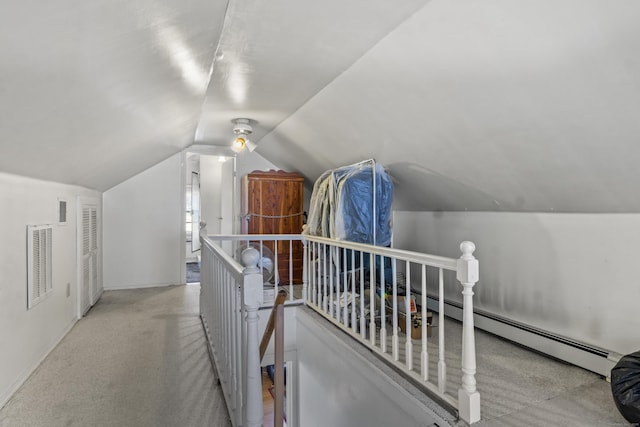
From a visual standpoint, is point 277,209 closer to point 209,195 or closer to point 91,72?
point 209,195

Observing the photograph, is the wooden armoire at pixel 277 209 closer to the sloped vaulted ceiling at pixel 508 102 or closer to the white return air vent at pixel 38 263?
the sloped vaulted ceiling at pixel 508 102

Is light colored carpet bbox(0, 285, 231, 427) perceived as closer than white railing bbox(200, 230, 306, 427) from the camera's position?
No

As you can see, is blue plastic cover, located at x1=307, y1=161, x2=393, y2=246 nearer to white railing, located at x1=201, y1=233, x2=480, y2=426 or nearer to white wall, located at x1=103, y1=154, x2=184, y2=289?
white railing, located at x1=201, y1=233, x2=480, y2=426

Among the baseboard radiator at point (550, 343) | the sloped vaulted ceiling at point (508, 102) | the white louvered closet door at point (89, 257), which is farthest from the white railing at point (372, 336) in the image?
the white louvered closet door at point (89, 257)

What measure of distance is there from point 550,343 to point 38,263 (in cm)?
395

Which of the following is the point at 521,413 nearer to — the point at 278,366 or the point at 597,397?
the point at 597,397

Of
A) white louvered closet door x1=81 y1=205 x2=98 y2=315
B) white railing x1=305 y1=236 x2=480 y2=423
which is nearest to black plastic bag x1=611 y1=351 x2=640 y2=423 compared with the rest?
white railing x1=305 y1=236 x2=480 y2=423

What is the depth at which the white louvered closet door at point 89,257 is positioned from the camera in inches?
161

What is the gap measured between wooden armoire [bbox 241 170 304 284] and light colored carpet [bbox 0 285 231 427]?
1.50 meters

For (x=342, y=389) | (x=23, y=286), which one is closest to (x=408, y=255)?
(x=342, y=389)

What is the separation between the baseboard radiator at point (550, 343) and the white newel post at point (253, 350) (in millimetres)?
2151

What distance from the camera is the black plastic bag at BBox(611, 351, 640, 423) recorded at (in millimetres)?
1644

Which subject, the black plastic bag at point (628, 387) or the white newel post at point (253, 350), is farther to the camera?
the black plastic bag at point (628, 387)

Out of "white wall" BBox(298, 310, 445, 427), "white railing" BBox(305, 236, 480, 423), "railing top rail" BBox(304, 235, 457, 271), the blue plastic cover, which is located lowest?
"white wall" BBox(298, 310, 445, 427)
